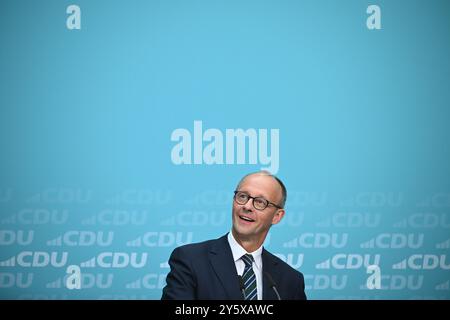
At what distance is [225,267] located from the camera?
234 centimetres

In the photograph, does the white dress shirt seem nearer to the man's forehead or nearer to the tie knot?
the tie knot

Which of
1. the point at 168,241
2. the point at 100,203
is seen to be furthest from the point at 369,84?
the point at 100,203

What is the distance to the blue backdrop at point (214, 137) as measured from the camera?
12.6ft

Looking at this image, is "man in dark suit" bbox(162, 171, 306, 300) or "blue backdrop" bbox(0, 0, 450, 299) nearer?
"man in dark suit" bbox(162, 171, 306, 300)

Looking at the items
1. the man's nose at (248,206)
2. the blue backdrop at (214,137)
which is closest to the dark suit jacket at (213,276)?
the man's nose at (248,206)

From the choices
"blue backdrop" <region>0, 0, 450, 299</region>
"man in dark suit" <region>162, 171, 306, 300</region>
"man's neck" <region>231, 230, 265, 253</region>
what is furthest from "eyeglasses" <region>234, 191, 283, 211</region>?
"blue backdrop" <region>0, 0, 450, 299</region>

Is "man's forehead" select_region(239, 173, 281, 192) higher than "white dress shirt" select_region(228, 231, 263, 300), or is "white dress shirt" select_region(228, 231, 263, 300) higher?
"man's forehead" select_region(239, 173, 281, 192)

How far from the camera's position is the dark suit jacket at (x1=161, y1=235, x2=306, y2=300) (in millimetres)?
2273

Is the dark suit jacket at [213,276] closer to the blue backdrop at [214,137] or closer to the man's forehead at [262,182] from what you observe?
the man's forehead at [262,182]

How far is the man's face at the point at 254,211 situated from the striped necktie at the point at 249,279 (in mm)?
83

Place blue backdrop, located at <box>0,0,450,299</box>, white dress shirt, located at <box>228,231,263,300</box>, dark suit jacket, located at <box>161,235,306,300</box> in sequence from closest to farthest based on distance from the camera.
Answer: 1. dark suit jacket, located at <box>161,235,306,300</box>
2. white dress shirt, located at <box>228,231,263,300</box>
3. blue backdrop, located at <box>0,0,450,299</box>

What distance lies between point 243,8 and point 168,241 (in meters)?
1.61

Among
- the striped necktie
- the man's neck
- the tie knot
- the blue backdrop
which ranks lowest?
the striped necktie

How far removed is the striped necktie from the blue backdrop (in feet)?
4.73
